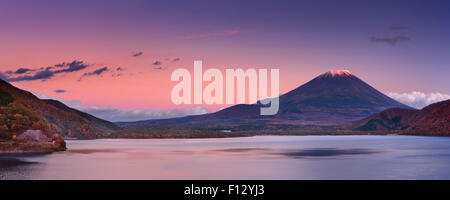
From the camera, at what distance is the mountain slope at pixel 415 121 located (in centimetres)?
13488

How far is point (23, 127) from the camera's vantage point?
59844mm

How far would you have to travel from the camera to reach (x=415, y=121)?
160m

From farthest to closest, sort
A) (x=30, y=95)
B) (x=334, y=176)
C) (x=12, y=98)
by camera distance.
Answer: (x=30, y=95)
(x=12, y=98)
(x=334, y=176)

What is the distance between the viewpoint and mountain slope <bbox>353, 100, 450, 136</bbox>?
134875 millimetres
